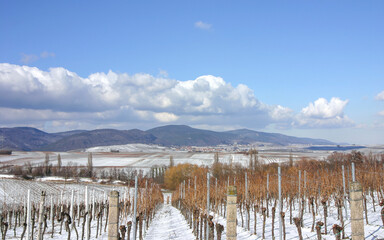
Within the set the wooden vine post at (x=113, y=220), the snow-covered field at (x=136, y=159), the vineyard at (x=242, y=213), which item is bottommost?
the snow-covered field at (x=136, y=159)

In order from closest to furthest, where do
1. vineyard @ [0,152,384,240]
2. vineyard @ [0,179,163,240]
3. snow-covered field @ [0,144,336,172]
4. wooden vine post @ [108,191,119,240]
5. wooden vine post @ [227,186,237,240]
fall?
wooden vine post @ [227,186,237,240] < wooden vine post @ [108,191,119,240] < vineyard @ [0,152,384,240] < vineyard @ [0,179,163,240] < snow-covered field @ [0,144,336,172]

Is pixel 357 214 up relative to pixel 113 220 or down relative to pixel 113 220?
up

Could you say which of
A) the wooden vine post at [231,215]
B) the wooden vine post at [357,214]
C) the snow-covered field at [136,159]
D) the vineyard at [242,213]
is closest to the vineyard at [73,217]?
the vineyard at [242,213]

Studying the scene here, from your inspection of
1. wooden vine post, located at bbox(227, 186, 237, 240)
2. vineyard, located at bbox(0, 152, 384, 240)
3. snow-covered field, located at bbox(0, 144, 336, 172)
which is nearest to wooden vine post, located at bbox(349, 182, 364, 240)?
vineyard, located at bbox(0, 152, 384, 240)

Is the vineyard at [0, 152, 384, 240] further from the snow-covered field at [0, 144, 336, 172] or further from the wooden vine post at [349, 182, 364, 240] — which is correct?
the snow-covered field at [0, 144, 336, 172]

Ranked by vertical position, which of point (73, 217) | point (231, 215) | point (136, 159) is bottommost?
point (136, 159)

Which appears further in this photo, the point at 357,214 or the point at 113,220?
the point at 113,220

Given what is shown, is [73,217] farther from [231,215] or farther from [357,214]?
[357,214]

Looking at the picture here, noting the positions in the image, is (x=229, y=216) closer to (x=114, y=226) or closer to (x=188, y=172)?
(x=114, y=226)

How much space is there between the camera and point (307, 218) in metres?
16.1

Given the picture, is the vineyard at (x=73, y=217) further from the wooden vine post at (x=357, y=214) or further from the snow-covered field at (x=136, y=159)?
the snow-covered field at (x=136, y=159)

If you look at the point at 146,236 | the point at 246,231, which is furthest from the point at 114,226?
the point at 146,236

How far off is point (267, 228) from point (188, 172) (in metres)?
50.6

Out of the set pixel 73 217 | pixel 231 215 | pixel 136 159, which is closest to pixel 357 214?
pixel 231 215
